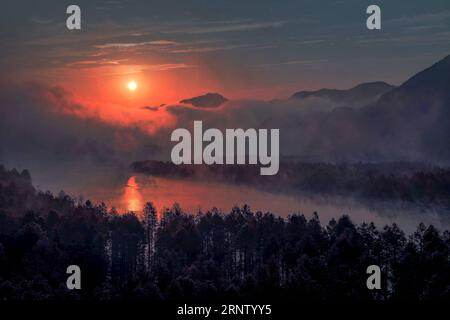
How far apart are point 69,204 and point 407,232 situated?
851 centimetres

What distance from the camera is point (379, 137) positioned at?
1670 cm

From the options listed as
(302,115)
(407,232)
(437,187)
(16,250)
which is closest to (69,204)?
(16,250)

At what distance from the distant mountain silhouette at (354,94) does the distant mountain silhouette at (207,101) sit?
73.6 inches

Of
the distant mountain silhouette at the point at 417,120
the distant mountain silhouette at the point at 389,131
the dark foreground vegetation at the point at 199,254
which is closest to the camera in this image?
the dark foreground vegetation at the point at 199,254

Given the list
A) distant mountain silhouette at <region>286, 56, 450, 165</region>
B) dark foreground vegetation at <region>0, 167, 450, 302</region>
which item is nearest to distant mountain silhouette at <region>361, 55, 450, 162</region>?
distant mountain silhouette at <region>286, 56, 450, 165</region>

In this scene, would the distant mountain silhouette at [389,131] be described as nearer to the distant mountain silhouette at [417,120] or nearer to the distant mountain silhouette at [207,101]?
the distant mountain silhouette at [417,120]

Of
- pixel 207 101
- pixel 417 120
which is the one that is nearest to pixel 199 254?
pixel 207 101

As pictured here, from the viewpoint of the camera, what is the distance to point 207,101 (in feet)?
50.4

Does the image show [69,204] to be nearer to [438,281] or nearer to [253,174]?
[253,174]

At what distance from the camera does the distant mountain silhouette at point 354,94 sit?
50.4 ft

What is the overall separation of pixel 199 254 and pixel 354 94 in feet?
18.4

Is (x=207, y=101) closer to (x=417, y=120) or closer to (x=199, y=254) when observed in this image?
(x=199, y=254)

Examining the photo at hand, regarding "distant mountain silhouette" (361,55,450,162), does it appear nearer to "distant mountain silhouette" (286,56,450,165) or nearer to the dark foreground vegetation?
"distant mountain silhouette" (286,56,450,165)

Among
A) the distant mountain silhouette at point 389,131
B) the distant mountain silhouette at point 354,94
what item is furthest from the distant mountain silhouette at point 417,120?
the distant mountain silhouette at point 354,94
